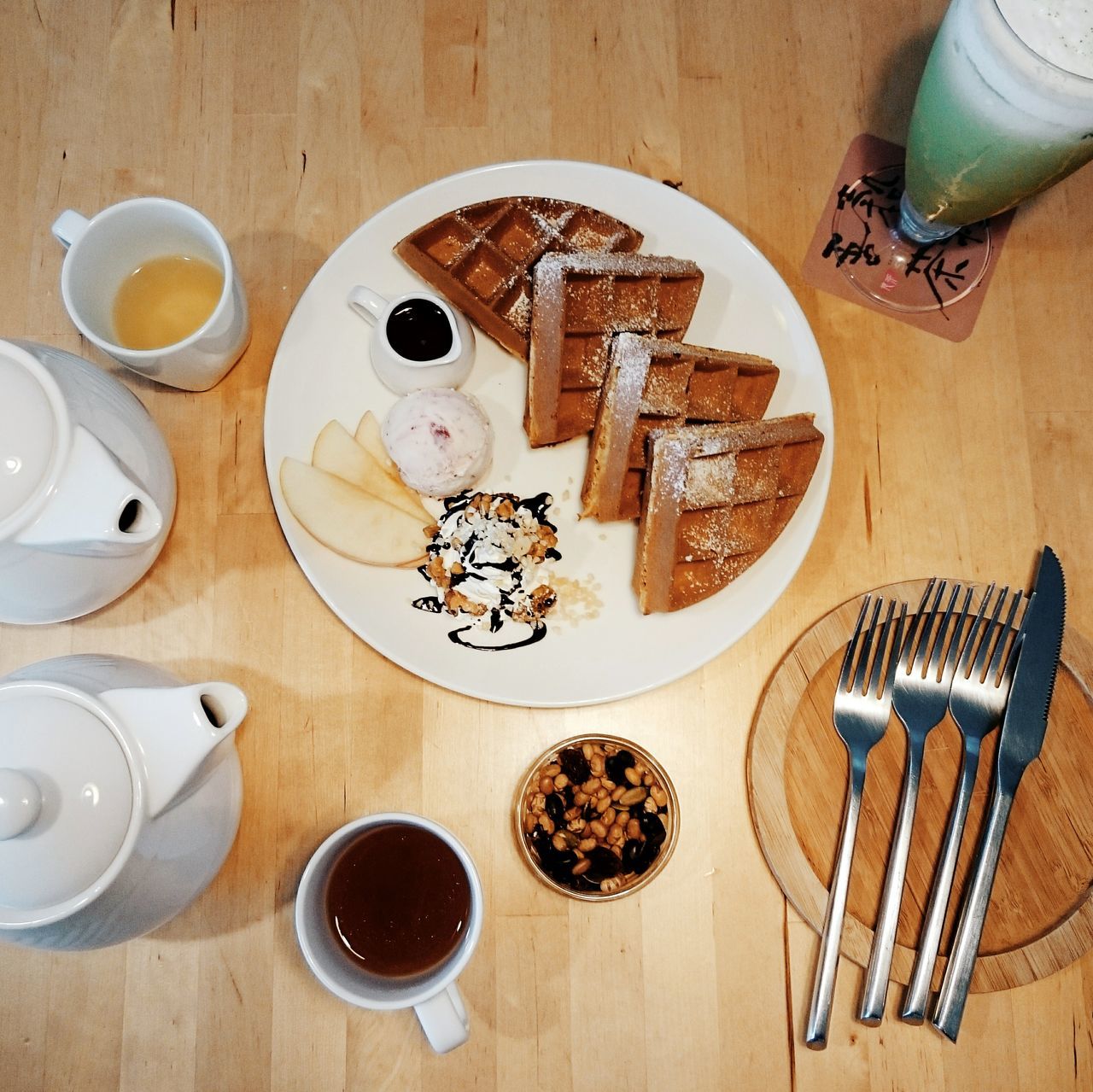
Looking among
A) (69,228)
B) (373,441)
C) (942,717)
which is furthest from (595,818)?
(69,228)

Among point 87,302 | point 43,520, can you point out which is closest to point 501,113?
point 87,302

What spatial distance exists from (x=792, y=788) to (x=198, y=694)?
808mm

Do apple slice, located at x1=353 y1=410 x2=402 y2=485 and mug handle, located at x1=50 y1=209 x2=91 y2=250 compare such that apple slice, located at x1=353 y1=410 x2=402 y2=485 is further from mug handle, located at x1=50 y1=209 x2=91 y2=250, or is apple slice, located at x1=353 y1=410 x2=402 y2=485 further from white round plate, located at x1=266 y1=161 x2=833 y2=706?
mug handle, located at x1=50 y1=209 x2=91 y2=250

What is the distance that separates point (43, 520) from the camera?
91 centimetres

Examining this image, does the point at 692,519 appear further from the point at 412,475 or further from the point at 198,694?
the point at 198,694

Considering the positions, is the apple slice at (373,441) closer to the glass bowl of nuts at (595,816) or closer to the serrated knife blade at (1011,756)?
the glass bowl of nuts at (595,816)

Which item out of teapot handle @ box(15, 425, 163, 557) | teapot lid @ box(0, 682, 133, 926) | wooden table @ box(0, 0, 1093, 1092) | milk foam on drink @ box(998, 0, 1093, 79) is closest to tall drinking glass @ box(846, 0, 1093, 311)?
milk foam on drink @ box(998, 0, 1093, 79)

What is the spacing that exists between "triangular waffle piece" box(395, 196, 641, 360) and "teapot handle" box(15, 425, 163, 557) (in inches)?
21.0

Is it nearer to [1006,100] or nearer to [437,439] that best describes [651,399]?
[437,439]

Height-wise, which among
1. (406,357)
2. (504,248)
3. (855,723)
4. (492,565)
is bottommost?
(855,723)

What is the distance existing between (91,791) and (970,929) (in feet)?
3.63

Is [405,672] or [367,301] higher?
[367,301]

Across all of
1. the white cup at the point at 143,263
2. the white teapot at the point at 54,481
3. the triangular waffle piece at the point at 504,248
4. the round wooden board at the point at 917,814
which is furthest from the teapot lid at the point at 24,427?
the round wooden board at the point at 917,814

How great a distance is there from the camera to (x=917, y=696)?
48.9 inches
